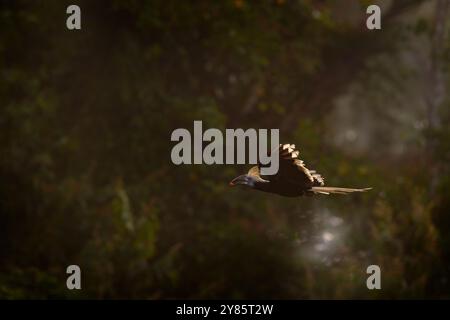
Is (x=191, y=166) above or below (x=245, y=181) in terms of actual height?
above

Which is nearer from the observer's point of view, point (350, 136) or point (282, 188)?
point (282, 188)

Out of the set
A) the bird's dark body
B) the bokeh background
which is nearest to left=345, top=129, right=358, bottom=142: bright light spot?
the bokeh background

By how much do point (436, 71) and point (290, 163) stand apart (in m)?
8.46

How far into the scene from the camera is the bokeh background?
720 centimetres

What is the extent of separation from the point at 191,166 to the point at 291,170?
5891 millimetres

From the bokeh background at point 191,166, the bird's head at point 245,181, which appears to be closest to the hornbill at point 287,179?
the bird's head at point 245,181

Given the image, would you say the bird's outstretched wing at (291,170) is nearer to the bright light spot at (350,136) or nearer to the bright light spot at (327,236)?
the bright light spot at (327,236)

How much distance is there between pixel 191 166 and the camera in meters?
9.11

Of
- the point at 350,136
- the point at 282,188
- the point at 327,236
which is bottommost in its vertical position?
the point at 327,236

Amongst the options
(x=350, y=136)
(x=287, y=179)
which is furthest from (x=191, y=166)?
(x=350, y=136)

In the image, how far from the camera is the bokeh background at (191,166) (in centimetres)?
720

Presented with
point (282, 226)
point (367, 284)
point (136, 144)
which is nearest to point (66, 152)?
point (136, 144)

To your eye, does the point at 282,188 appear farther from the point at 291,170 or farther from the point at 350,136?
the point at 350,136

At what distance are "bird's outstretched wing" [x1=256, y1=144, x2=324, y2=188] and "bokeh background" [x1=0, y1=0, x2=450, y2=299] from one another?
120 inches
